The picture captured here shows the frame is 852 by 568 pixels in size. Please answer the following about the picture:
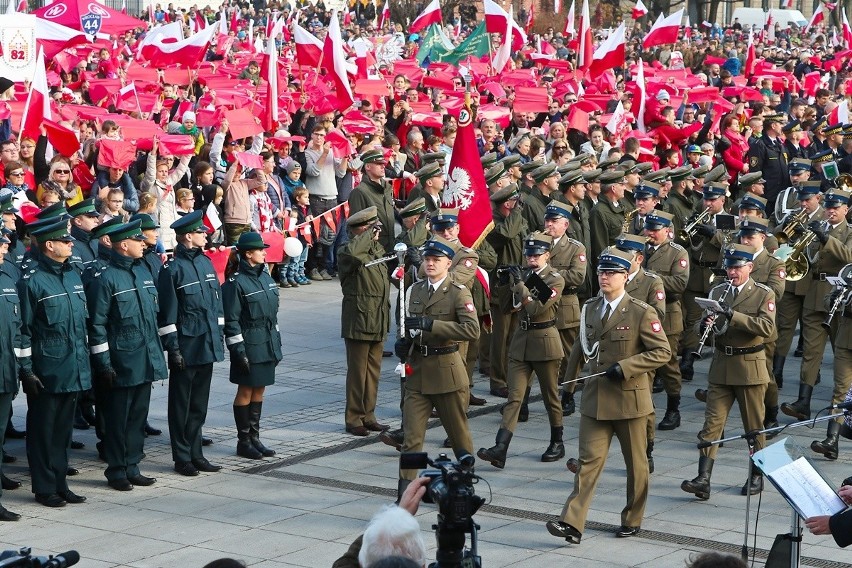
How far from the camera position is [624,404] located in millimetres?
9914

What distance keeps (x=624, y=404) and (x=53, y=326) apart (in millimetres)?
3967

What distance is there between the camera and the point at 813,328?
45.4 feet

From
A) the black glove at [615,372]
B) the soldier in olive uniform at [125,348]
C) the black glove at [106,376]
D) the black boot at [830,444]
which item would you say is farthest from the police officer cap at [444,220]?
the black boot at [830,444]

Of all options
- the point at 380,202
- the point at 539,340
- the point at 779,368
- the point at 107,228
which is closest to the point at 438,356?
the point at 539,340

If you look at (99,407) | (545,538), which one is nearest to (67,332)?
(99,407)

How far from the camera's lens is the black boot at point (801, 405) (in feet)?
44.3

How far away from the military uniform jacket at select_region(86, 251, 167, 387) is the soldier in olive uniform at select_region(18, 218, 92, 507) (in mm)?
122

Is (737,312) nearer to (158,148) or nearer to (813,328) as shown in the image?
(813,328)

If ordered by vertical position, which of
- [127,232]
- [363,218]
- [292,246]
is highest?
[127,232]

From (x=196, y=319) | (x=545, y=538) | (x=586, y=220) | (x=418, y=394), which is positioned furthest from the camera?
(x=586, y=220)

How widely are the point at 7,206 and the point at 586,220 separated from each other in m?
5.96

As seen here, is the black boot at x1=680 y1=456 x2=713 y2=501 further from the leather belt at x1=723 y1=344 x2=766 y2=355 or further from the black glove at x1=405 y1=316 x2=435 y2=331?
the black glove at x1=405 y1=316 x2=435 y2=331

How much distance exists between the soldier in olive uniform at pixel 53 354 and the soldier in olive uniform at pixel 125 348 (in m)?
0.16

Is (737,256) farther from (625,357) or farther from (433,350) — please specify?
(433,350)
